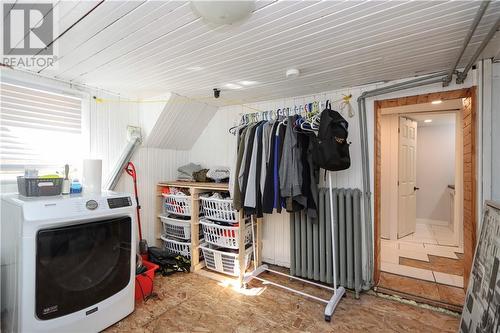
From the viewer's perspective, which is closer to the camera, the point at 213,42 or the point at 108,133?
the point at 213,42

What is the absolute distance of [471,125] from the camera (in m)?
1.93

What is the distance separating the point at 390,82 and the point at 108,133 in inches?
113

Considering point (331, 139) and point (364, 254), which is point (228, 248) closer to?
point (364, 254)

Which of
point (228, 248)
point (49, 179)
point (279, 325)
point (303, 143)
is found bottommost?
point (279, 325)

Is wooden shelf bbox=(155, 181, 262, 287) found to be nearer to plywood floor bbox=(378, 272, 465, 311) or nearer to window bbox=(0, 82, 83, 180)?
window bbox=(0, 82, 83, 180)

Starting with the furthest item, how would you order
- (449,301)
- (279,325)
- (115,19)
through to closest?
(449,301) < (279,325) < (115,19)

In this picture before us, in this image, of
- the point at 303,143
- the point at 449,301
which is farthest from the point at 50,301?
the point at 449,301

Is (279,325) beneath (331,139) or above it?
beneath

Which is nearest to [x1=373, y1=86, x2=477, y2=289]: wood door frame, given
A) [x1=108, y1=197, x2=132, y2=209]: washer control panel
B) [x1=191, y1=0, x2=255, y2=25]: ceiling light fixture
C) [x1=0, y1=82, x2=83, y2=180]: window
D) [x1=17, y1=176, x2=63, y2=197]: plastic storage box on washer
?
[x1=191, y1=0, x2=255, y2=25]: ceiling light fixture

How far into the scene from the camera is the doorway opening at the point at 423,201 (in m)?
2.34

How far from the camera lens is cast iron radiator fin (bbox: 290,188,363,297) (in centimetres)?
228

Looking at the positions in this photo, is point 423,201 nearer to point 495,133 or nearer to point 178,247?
point 495,133

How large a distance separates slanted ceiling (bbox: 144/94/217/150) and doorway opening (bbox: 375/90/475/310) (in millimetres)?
2035

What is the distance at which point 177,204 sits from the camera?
286cm
